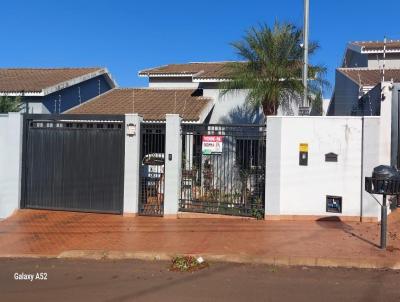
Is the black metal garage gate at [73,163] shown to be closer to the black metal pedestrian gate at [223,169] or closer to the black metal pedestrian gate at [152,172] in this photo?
the black metal pedestrian gate at [152,172]

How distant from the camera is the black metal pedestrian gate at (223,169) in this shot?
11008 mm

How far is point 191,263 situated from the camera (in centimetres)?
744

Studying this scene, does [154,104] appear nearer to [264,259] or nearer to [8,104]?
[8,104]

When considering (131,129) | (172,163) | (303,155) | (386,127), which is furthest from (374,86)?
(131,129)

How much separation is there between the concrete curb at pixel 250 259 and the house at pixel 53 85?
10.7m

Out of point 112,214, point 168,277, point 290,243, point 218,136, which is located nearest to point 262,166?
point 218,136

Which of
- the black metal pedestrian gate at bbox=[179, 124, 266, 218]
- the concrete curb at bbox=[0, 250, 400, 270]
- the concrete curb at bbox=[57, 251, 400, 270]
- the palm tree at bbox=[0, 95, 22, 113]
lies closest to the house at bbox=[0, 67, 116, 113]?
the palm tree at bbox=[0, 95, 22, 113]

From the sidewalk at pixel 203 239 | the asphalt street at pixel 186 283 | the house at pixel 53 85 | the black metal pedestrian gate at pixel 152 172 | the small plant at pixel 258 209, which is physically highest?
the house at pixel 53 85

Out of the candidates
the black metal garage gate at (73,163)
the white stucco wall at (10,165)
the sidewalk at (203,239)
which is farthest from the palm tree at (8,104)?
the sidewalk at (203,239)

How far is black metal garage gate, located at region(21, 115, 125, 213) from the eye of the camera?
1159 centimetres

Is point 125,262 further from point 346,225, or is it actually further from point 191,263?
point 346,225

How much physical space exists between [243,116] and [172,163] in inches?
262

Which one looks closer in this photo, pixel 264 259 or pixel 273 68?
pixel 264 259

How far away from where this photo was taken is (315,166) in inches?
415
